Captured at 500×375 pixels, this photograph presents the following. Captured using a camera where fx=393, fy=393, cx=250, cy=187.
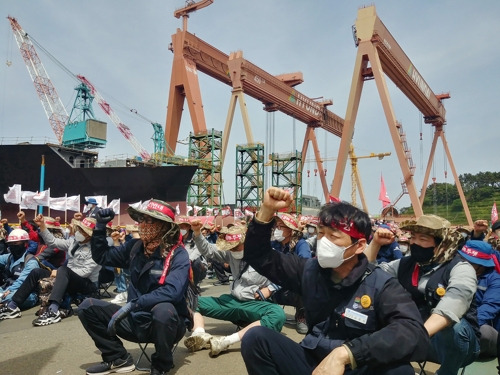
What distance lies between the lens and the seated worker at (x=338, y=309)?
1.74m

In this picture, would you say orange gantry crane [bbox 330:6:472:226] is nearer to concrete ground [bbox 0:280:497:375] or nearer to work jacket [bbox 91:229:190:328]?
concrete ground [bbox 0:280:497:375]

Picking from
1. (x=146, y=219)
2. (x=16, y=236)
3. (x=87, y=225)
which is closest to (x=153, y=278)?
(x=146, y=219)

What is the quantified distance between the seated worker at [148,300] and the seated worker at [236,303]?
67cm

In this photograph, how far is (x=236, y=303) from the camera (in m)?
4.57

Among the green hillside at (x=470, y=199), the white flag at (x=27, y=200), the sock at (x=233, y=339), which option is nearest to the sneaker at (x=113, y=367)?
the sock at (x=233, y=339)

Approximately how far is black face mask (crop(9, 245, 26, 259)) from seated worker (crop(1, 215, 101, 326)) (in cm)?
69

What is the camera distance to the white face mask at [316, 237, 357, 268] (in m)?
2.06

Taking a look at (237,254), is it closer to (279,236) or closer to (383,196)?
(279,236)

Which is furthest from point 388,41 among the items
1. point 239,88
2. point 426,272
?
point 426,272

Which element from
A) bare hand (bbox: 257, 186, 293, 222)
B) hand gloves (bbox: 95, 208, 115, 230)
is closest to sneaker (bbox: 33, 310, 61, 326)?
hand gloves (bbox: 95, 208, 115, 230)

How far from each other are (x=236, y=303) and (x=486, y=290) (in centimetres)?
257

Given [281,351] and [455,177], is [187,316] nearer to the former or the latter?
[281,351]

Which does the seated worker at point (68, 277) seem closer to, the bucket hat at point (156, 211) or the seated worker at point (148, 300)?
the seated worker at point (148, 300)

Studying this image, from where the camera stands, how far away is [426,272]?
3.19 m
